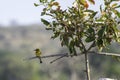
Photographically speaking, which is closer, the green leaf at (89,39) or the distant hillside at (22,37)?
the green leaf at (89,39)

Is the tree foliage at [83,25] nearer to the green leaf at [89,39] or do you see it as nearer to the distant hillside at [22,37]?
the green leaf at [89,39]

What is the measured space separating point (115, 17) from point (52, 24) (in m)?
0.58

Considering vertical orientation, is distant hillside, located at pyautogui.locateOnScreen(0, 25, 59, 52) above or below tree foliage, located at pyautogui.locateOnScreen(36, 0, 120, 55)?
below

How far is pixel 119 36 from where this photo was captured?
499cm

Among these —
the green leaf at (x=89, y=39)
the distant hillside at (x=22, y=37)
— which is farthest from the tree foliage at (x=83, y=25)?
the distant hillside at (x=22, y=37)

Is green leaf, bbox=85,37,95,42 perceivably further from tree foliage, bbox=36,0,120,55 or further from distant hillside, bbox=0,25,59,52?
distant hillside, bbox=0,25,59,52

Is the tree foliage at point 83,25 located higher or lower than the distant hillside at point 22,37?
higher

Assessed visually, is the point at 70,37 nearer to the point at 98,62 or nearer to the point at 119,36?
the point at 119,36

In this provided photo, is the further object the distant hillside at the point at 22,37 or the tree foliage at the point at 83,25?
the distant hillside at the point at 22,37

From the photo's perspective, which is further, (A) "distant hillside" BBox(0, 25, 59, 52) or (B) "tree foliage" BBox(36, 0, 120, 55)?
(A) "distant hillside" BBox(0, 25, 59, 52)

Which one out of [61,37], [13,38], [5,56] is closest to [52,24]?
[61,37]

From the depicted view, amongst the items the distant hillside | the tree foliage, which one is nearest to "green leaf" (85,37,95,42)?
the tree foliage

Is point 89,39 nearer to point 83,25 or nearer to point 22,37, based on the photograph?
point 83,25

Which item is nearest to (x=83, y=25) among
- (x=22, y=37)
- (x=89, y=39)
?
(x=89, y=39)
